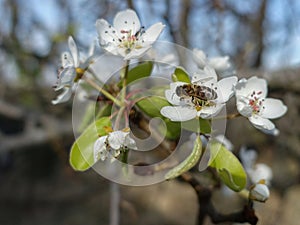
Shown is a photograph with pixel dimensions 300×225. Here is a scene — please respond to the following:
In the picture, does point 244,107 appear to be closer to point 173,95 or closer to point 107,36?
point 173,95

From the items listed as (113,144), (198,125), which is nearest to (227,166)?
(198,125)

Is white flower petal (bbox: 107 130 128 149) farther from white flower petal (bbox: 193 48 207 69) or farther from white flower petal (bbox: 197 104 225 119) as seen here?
white flower petal (bbox: 193 48 207 69)

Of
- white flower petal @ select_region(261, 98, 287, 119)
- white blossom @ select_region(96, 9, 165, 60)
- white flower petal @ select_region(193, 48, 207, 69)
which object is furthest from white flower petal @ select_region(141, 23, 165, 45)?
white flower petal @ select_region(261, 98, 287, 119)

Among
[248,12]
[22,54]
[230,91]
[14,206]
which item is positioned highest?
[230,91]

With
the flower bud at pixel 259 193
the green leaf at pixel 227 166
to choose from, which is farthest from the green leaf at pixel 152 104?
the flower bud at pixel 259 193

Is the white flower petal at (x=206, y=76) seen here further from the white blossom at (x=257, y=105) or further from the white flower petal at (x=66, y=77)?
the white flower petal at (x=66, y=77)

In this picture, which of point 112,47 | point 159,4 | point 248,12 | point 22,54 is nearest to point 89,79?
point 112,47

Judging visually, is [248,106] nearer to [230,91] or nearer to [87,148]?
[230,91]
